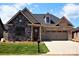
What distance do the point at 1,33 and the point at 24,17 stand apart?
18.3 feet

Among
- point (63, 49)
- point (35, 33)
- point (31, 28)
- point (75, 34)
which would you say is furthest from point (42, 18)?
point (63, 49)

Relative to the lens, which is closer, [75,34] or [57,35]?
[75,34]

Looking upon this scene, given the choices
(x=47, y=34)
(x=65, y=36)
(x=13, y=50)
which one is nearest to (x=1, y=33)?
(x=47, y=34)

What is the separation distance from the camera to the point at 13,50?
70.2 feet

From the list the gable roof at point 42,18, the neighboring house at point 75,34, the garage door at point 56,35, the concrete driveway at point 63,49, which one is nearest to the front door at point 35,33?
the garage door at point 56,35

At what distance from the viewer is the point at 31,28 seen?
32469 mm

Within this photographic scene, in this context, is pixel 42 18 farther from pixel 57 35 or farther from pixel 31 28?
pixel 57 35

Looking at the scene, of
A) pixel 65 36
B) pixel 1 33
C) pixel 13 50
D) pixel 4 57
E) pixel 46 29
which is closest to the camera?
pixel 4 57

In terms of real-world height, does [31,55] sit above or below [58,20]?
below

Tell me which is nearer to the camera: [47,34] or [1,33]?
[47,34]

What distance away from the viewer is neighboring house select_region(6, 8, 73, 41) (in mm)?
31969

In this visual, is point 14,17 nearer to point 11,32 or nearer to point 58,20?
point 11,32

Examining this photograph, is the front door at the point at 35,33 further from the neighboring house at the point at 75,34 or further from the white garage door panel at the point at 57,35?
the neighboring house at the point at 75,34

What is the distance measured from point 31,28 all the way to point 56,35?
297 centimetres
